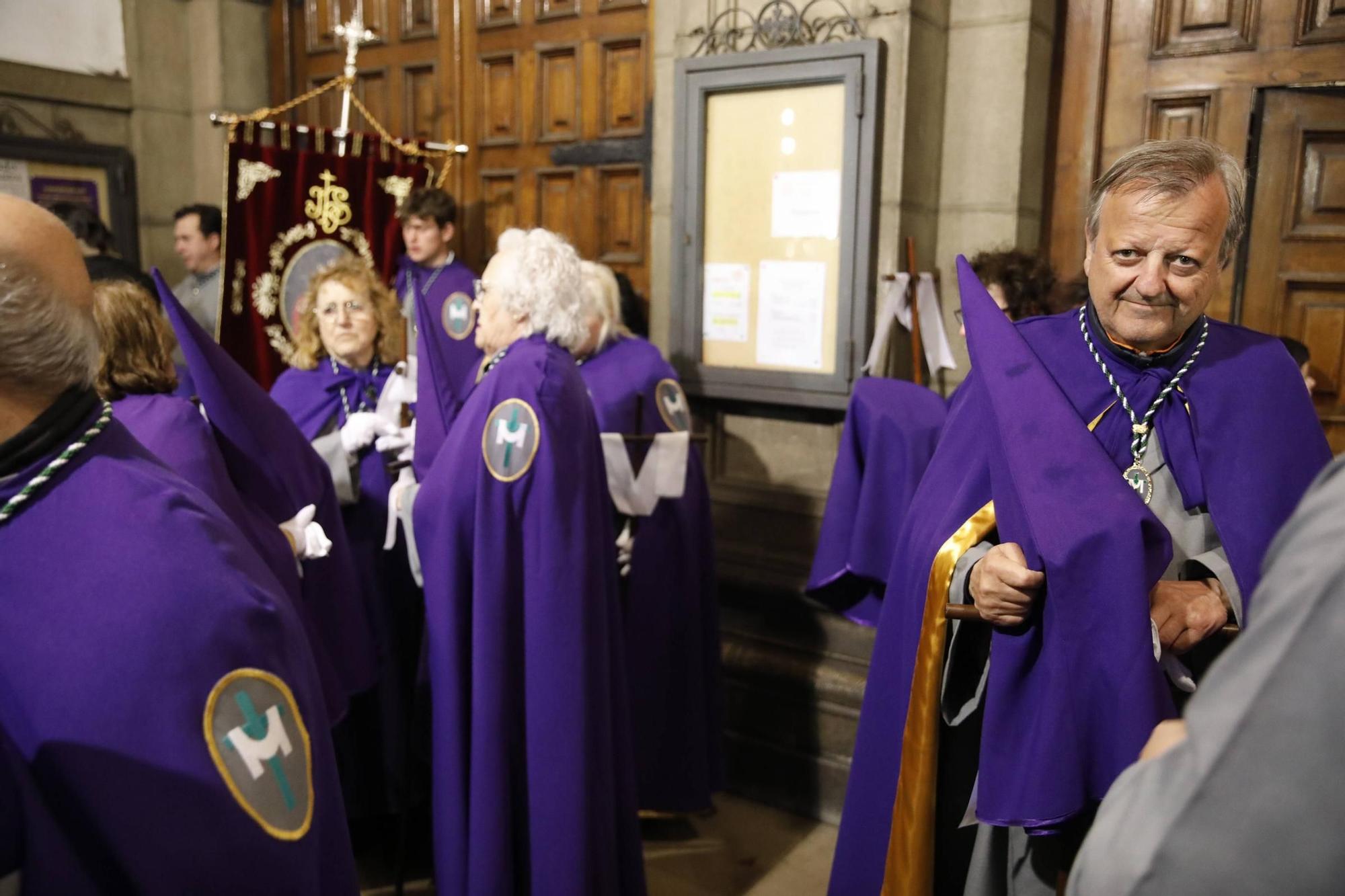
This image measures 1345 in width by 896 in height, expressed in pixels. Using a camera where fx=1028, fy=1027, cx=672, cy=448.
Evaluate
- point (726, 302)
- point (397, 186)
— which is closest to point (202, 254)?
point (397, 186)

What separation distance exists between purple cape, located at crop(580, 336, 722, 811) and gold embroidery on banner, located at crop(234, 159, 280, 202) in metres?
1.78

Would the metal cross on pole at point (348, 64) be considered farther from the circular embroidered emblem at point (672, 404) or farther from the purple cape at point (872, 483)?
the purple cape at point (872, 483)

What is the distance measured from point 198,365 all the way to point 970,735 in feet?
5.66

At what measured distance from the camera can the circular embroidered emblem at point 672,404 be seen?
11.7ft

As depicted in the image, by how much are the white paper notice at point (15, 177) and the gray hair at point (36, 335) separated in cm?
455

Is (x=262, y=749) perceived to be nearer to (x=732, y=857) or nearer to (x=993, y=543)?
(x=993, y=543)

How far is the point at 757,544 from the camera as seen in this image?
4047mm

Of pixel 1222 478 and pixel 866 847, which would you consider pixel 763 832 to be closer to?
pixel 866 847

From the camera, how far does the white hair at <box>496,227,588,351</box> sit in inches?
108

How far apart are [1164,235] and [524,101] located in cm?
364

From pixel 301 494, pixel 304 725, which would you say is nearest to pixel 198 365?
pixel 301 494

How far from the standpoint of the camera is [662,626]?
360 cm

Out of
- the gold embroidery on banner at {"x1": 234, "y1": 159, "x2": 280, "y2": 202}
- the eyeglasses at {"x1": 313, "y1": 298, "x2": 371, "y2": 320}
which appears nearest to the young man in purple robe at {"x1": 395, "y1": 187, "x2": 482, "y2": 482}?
the gold embroidery on banner at {"x1": 234, "y1": 159, "x2": 280, "y2": 202}

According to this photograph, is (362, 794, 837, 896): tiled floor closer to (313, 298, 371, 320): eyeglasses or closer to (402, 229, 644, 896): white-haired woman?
(402, 229, 644, 896): white-haired woman
